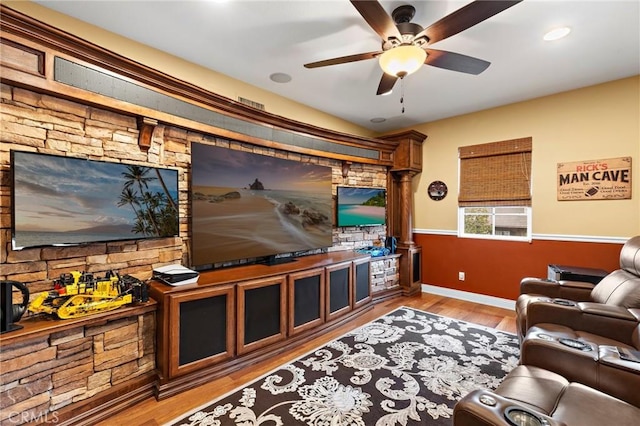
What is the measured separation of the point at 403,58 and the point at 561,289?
254 cm

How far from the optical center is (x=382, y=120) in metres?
4.64

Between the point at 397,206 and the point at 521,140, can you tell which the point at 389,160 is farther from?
the point at 521,140

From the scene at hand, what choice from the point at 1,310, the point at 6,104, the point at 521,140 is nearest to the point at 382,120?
the point at 521,140

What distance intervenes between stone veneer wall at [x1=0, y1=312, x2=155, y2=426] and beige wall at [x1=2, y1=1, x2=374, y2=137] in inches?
86.3

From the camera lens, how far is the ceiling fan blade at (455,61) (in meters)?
2.08

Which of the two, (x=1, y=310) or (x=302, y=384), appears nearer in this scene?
(x=1, y=310)

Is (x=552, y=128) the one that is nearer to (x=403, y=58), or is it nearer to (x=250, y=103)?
(x=403, y=58)

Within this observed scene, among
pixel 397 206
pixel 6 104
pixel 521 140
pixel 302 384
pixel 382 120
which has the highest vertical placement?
pixel 382 120

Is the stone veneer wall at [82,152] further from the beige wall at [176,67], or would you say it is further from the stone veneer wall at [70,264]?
the beige wall at [176,67]

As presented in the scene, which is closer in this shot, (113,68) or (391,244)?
(113,68)

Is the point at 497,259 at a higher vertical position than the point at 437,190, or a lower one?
lower

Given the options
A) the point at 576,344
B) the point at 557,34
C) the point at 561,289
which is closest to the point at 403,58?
the point at 557,34

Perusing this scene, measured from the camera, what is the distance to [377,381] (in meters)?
2.23

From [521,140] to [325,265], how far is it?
320cm
